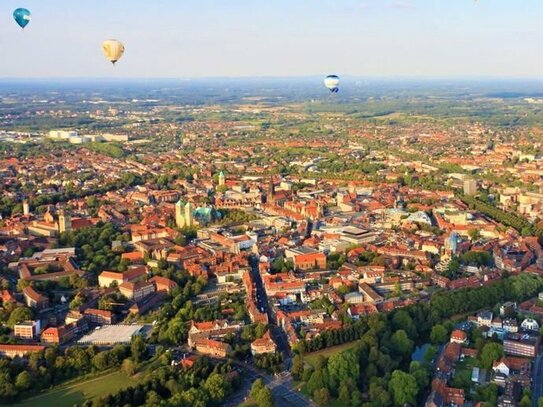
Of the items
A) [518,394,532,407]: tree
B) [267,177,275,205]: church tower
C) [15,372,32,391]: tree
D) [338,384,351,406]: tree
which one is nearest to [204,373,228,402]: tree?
[338,384,351,406]: tree

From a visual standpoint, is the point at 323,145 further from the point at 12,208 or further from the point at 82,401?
the point at 82,401

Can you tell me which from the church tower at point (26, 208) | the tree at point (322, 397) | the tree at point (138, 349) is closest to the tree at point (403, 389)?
the tree at point (322, 397)

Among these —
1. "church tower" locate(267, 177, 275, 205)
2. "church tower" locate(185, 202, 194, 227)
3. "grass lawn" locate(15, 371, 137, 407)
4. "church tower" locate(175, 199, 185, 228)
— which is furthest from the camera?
"church tower" locate(267, 177, 275, 205)

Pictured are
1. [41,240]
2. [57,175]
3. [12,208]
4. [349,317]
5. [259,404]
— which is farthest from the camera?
[57,175]

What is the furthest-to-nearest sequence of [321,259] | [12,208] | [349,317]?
[12,208]
[321,259]
[349,317]

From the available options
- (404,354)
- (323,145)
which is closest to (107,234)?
(404,354)

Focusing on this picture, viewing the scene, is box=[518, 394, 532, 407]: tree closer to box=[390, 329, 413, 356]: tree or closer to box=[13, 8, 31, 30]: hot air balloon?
box=[390, 329, 413, 356]: tree

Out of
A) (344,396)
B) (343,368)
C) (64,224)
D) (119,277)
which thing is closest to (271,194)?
(64,224)
